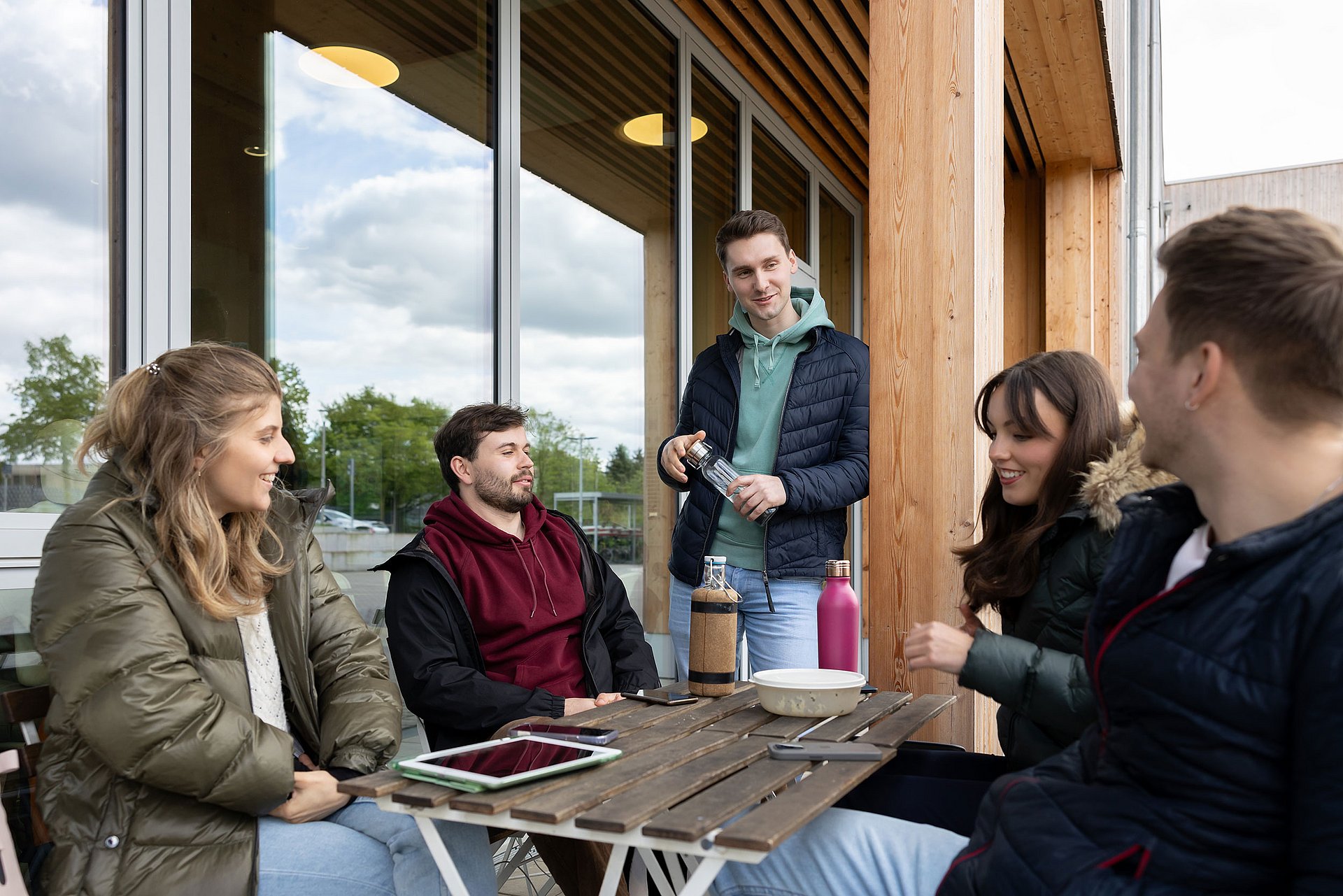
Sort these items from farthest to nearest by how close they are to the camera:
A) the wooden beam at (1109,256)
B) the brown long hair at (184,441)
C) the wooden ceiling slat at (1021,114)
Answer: the wooden beam at (1109,256)
the wooden ceiling slat at (1021,114)
the brown long hair at (184,441)

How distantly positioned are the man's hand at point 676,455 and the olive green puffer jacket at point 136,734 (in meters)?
1.19

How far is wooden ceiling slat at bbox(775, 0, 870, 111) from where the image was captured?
15.3 feet

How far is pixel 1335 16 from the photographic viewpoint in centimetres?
1288

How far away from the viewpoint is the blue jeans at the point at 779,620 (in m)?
2.59

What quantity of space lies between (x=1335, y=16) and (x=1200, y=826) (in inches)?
592

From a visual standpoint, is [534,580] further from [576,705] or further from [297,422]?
[297,422]

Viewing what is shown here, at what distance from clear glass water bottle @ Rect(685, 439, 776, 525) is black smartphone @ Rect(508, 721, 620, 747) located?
91 cm

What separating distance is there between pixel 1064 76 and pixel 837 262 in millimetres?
1925

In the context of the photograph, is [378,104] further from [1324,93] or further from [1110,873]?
[1324,93]

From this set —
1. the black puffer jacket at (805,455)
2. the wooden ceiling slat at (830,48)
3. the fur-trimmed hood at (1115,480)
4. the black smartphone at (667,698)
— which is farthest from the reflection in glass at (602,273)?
the fur-trimmed hood at (1115,480)

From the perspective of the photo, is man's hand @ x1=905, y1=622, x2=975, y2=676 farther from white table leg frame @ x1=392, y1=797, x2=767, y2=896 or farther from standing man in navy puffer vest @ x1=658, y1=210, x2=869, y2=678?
standing man in navy puffer vest @ x1=658, y1=210, x2=869, y2=678

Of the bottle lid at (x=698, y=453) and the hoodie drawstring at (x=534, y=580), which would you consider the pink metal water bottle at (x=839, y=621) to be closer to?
the bottle lid at (x=698, y=453)

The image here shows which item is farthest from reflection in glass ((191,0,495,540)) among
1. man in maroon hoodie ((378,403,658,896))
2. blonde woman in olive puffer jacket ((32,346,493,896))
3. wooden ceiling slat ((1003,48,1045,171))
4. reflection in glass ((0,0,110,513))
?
wooden ceiling slat ((1003,48,1045,171))

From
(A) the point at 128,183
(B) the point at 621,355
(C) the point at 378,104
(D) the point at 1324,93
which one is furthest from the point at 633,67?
(D) the point at 1324,93
